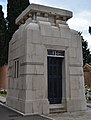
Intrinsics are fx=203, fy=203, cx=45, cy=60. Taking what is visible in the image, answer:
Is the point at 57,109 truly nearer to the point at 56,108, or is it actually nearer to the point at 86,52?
the point at 56,108

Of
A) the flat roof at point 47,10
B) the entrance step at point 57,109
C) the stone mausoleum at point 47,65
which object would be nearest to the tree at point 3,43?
the stone mausoleum at point 47,65

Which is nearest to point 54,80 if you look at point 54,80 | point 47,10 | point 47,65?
point 54,80

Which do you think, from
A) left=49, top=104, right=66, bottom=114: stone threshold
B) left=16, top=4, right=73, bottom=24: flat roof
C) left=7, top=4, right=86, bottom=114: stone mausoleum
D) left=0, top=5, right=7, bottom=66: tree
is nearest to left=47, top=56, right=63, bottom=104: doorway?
left=7, top=4, right=86, bottom=114: stone mausoleum

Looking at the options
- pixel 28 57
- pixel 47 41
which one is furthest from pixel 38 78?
pixel 47 41

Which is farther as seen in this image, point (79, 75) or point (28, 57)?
point (79, 75)

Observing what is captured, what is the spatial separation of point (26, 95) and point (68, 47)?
3.64 m

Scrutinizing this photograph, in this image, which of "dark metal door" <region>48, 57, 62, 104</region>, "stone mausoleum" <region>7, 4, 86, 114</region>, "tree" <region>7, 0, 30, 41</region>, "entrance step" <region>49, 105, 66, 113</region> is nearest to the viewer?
"stone mausoleum" <region>7, 4, 86, 114</region>

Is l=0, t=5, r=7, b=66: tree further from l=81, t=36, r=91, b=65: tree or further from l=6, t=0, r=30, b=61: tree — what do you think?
l=81, t=36, r=91, b=65: tree

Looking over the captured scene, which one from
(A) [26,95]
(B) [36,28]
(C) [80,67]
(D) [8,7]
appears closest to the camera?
(A) [26,95]

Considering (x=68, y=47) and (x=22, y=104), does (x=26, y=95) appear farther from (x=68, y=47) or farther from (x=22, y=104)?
(x=68, y=47)

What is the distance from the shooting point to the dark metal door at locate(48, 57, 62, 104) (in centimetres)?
1112

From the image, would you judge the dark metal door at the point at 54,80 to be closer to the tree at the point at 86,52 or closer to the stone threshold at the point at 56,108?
the stone threshold at the point at 56,108

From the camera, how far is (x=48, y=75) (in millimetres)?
11094

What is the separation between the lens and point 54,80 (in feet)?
37.0
